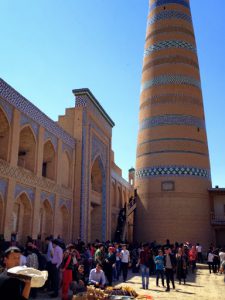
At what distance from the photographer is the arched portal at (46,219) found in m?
11.9

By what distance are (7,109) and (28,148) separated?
77.3 inches

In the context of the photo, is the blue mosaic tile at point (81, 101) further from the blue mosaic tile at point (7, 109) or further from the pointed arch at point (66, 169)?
the blue mosaic tile at point (7, 109)

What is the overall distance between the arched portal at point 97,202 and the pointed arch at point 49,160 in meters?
3.32

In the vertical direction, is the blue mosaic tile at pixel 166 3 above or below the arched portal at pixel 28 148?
above

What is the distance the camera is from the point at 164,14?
734 inches

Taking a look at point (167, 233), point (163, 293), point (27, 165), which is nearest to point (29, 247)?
point (163, 293)

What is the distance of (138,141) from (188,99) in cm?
319

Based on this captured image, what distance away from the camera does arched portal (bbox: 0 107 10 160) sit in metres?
9.70

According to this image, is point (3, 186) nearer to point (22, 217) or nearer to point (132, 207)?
point (22, 217)

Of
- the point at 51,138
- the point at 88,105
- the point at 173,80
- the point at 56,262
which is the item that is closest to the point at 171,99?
the point at 173,80

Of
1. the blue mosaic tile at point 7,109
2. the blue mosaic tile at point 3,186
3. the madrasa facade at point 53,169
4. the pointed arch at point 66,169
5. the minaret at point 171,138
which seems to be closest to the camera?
the blue mosaic tile at point 3,186

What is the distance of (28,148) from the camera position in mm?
11367

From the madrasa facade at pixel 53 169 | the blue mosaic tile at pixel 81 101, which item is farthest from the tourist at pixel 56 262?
the blue mosaic tile at pixel 81 101

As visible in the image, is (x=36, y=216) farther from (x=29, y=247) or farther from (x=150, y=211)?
(x=150, y=211)
